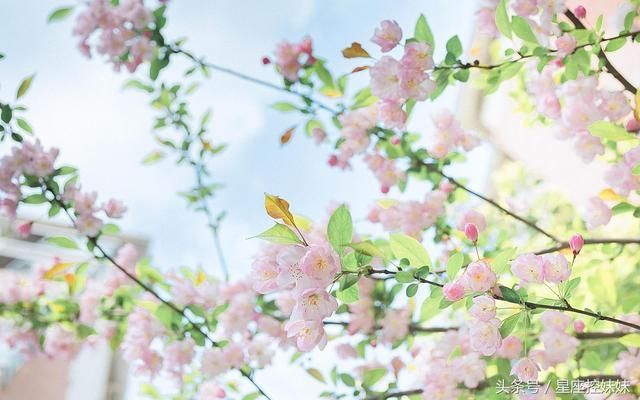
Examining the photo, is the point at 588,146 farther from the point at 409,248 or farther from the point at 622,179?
the point at 409,248


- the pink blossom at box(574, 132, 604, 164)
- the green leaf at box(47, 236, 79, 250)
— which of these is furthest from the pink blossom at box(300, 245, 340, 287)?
the green leaf at box(47, 236, 79, 250)

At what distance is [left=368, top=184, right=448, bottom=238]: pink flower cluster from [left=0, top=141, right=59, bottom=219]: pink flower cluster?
0.82 m

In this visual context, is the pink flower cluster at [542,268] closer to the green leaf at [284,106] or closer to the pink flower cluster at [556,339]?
the pink flower cluster at [556,339]

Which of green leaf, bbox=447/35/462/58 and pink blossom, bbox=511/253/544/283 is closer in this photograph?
pink blossom, bbox=511/253/544/283

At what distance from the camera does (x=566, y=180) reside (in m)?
5.04

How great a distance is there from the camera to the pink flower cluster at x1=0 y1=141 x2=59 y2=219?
151cm

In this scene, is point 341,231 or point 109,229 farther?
point 109,229

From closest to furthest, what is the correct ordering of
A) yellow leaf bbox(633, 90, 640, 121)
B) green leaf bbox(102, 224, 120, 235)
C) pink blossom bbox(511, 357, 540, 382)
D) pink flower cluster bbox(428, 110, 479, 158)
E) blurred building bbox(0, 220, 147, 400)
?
pink blossom bbox(511, 357, 540, 382), yellow leaf bbox(633, 90, 640, 121), green leaf bbox(102, 224, 120, 235), pink flower cluster bbox(428, 110, 479, 158), blurred building bbox(0, 220, 147, 400)

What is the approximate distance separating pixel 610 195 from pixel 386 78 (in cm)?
65

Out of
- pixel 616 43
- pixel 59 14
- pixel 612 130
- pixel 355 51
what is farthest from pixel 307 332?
pixel 59 14

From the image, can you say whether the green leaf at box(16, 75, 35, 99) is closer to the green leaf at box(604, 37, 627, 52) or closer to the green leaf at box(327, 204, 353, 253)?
the green leaf at box(327, 204, 353, 253)

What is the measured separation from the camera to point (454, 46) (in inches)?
50.5

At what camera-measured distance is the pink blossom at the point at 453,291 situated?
2.69 ft

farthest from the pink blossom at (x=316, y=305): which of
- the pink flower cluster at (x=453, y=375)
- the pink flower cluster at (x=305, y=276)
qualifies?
the pink flower cluster at (x=453, y=375)
